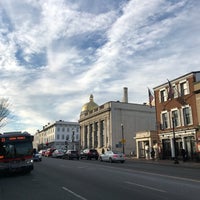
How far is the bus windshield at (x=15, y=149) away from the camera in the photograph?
17.5 metres

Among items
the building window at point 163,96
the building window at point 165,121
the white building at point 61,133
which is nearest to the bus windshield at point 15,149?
the building window at point 165,121

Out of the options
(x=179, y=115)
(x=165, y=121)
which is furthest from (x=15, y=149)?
(x=165, y=121)

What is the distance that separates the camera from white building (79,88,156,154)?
193 feet

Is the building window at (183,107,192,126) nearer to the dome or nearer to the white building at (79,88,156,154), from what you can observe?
the white building at (79,88,156,154)

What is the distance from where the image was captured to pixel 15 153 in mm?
17672

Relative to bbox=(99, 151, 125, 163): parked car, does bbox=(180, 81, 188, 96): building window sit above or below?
above

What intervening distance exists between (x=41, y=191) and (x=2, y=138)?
27.6ft

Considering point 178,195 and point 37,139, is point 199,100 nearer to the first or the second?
point 178,195

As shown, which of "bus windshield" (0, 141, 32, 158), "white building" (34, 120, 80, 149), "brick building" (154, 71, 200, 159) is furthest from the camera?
"white building" (34, 120, 80, 149)

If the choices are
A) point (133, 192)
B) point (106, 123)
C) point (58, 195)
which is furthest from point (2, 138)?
point (106, 123)

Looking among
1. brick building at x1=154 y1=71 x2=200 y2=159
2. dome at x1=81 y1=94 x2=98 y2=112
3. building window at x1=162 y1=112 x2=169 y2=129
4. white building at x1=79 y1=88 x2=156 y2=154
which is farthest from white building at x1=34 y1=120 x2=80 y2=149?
brick building at x1=154 y1=71 x2=200 y2=159

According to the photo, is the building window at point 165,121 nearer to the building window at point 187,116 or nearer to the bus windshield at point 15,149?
the building window at point 187,116

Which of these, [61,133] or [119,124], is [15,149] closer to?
[119,124]

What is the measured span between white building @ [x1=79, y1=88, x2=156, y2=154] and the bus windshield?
126ft
